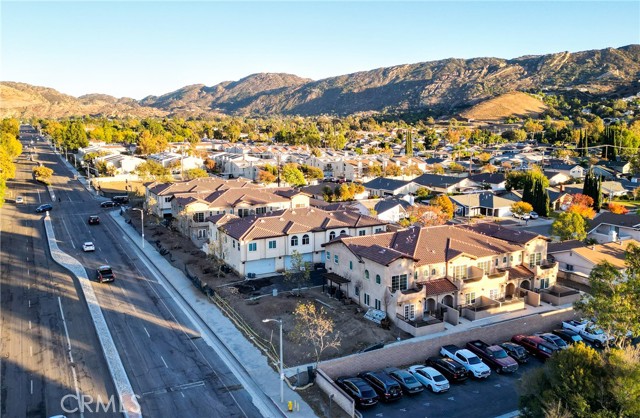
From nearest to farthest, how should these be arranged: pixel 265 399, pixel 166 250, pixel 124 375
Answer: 1. pixel 265 399
2. pixel 124 375
3. pixel 166 250

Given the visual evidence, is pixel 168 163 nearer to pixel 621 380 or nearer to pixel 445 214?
pixel 445 214

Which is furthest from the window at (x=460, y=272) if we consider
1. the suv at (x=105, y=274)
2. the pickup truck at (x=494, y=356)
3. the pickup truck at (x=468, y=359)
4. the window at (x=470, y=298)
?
the suv at (x=105, y=274)

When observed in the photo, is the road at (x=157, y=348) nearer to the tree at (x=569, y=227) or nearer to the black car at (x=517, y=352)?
the black car at (x=517, y=352)

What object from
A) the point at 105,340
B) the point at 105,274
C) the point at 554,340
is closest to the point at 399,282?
the point at 554,340

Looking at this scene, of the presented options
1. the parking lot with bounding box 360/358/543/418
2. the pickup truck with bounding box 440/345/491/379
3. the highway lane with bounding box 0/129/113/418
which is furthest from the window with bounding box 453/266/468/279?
the highway lane with bounding box 0/129/113/418

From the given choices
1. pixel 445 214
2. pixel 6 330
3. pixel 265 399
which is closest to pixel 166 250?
pixel 6 330

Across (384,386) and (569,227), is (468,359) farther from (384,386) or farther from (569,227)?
(569,227)

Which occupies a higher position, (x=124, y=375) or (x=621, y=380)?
(x=621, y=380)
